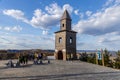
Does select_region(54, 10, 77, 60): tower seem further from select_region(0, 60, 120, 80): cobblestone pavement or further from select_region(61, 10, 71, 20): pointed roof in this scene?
select_region(0, 60, 120, 80): cobblestone pavement

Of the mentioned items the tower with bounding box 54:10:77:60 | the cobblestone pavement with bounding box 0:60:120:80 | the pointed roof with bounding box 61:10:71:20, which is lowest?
the cobblestone pavement with bounding box 0:60:120:80

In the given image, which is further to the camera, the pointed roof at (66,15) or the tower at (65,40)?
the pointed roof at (66,15)

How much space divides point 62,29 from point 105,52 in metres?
9.26

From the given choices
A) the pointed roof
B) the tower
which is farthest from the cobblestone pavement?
the pointed roof

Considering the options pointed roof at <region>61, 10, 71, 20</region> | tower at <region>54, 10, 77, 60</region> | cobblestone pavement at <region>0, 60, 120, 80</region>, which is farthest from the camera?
pointed roof at <region>61, 10, 71, 20</region>

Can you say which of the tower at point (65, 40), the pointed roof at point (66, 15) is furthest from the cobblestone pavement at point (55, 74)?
the pointed roof at point (66, 15)

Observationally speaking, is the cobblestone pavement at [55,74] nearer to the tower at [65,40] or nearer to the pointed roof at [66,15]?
the tower at [65,40]

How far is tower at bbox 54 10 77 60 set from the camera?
31.6 meters

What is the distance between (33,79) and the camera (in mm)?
11297

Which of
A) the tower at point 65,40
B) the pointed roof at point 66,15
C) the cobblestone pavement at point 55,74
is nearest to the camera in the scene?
the cobblestone pavement at point 55,74

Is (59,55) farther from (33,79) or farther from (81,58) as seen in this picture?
(33,79)

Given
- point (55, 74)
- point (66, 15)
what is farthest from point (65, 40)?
point (55, 74)

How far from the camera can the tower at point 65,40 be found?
1246 inches

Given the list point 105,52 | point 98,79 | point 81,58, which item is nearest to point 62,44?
point 81,58
